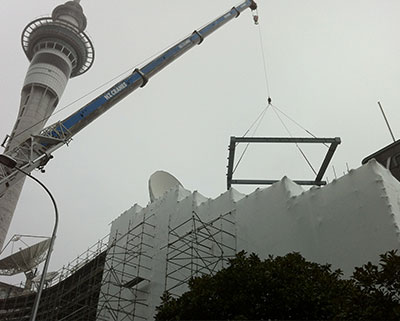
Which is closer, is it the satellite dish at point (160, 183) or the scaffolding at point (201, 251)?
the scaffolding at point (201, 251)

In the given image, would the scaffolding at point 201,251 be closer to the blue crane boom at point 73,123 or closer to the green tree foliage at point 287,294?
the blue crane boom at point 73,123

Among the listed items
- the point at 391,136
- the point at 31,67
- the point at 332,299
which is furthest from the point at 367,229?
the point at 31,67

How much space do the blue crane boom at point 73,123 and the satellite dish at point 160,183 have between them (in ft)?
19.8

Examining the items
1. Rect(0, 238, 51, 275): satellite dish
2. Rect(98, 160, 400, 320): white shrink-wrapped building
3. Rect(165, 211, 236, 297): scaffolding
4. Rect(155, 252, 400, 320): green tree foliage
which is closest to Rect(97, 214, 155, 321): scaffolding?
Rect(98, 160, 400, 320): white shrink-wrapped building

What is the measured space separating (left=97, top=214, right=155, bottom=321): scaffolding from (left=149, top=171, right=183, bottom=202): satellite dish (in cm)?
198

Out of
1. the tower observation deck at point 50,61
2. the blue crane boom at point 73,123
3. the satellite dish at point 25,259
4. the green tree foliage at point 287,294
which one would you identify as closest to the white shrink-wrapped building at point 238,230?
the green tree foliage at point 287,294

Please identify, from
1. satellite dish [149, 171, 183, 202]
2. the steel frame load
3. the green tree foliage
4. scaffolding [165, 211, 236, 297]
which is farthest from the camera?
satellite dish [149, 171, 183, 202]

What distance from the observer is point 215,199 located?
22125 mm

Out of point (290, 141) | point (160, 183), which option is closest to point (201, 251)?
point (290, 141)

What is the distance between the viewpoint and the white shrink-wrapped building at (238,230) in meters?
15.7

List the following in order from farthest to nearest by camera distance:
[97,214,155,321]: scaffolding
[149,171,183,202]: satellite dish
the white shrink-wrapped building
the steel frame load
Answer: [149,171,183,202]: satellite dish < the steel frame load < [97,214,155,321]: scaffolding < the white shrink-wrapped building

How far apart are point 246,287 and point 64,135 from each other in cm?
1386

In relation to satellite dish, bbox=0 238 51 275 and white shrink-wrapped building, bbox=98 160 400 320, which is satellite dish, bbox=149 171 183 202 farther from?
satellite dish, bbox=0 238 51 275

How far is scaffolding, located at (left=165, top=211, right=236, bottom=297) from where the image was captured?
1948cm
